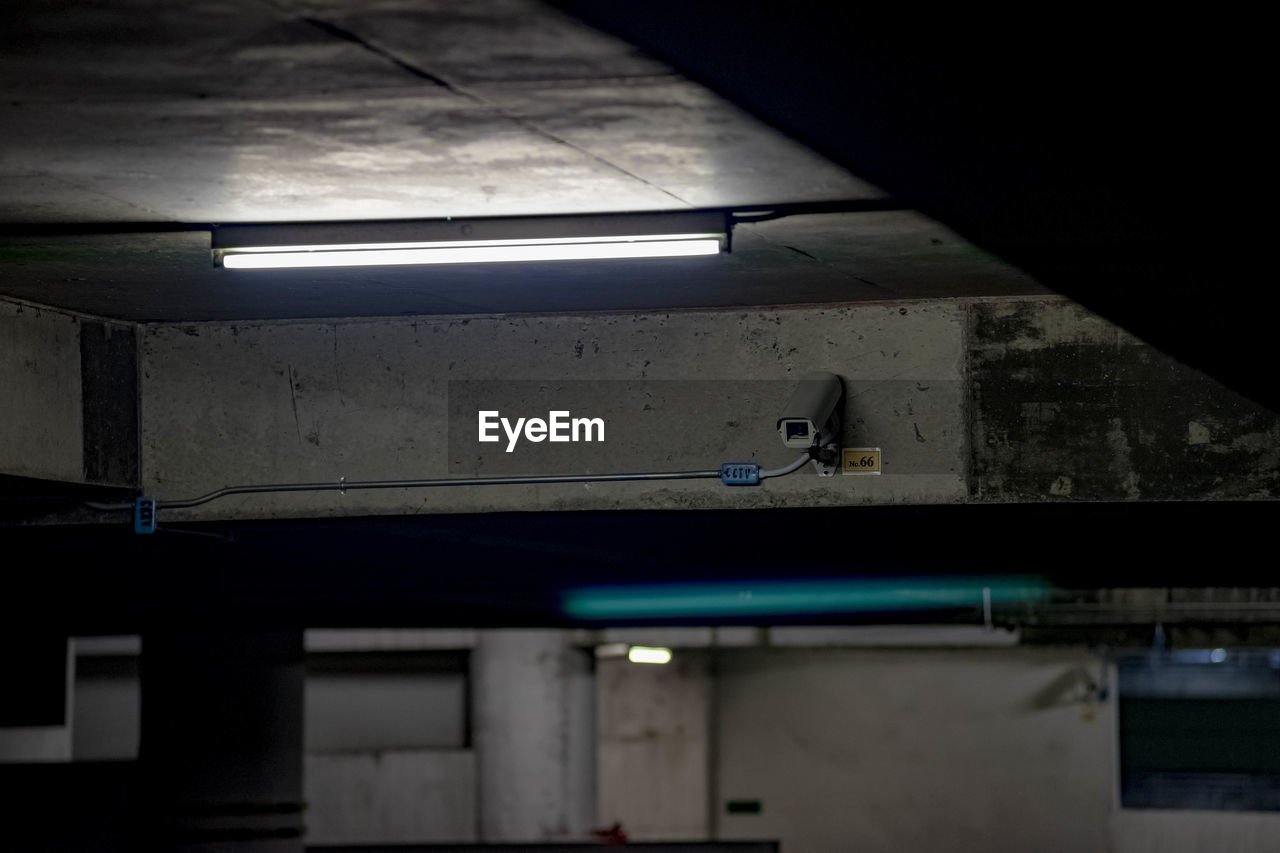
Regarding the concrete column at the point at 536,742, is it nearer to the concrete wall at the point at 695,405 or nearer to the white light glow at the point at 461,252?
the concrete wall at the point at 695,405

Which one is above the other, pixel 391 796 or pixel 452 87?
pixel 452 87

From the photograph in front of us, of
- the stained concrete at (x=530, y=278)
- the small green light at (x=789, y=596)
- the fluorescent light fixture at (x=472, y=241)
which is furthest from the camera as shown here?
the small green light at (x=789, y=596)

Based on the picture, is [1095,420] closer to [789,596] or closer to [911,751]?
[789,596]

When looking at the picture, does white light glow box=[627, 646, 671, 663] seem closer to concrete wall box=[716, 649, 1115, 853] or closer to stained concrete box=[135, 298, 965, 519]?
concrete wall box=[716, 649, 1115, 853]

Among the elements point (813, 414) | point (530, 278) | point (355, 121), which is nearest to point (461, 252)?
point (530, 278)

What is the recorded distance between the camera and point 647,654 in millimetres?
27328

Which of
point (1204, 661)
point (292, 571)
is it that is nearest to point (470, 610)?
point (292, 571)

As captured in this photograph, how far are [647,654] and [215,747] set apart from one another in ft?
34.8

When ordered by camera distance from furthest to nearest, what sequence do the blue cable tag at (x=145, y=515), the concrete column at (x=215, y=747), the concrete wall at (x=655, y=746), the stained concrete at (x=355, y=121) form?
the concrete wall at (x=655, y=746) < the concrete column at (x=215, y=747) < the blue cable tag at (x=145, y=515) < the stained concrete at (x=355, y=121)

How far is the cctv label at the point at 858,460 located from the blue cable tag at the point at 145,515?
4306mm

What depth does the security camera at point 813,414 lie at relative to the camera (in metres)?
8.86

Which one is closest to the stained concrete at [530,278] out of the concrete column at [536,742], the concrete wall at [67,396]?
the concrete wall at [67,396]

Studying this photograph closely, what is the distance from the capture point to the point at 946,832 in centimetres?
2834

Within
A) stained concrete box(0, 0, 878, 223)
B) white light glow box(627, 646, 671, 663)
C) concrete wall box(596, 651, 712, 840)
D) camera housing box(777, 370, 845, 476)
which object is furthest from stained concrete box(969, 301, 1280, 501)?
concrete wall box(596, 651, 712, 840)
